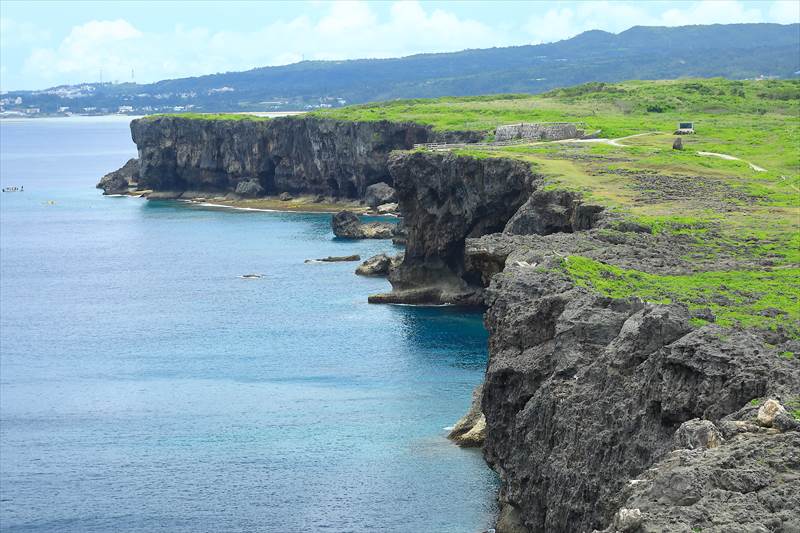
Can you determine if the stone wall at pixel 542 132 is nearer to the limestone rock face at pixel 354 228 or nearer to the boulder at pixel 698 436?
the limestone rock face at pixel 354 228

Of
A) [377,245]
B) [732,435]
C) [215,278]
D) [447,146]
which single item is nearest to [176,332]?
[215,278]

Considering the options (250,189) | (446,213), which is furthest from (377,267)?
(250,189)

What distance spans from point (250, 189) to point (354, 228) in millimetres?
53424

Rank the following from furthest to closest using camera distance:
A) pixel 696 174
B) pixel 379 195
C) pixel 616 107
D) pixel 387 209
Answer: pixel 379 195 < pixel 616 107 < pixel 387 209 < pixel 696 174

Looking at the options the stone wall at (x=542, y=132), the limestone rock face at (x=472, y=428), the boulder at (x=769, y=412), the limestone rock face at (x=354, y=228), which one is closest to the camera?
the boulder at (x=769, y=412)

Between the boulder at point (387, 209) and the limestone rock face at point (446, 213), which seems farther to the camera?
the boulder at point (387, 209)

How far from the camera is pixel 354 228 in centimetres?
14712

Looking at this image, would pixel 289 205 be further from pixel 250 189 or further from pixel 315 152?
pixel 250 189

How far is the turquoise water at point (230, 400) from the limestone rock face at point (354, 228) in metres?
9.47

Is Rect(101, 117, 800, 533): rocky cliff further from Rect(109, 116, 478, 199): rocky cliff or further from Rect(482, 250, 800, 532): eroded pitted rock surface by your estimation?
Rect(109, 116, 478, 199): rocky cliff

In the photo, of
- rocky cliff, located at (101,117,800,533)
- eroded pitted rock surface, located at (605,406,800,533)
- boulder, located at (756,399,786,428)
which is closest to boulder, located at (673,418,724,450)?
rocky cliff, located at (101,117,800,533)

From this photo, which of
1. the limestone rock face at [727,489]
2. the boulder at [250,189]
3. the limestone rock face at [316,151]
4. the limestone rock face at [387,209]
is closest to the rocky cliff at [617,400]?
the limestone rock face at [727,489]

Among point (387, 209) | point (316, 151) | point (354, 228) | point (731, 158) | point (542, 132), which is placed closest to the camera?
point (731, 158)

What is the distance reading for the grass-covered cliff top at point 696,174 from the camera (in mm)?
51719
